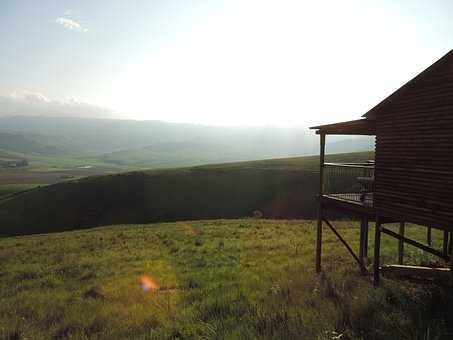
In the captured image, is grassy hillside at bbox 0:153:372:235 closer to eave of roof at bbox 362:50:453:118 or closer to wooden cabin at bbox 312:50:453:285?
wooden cabin at bbox 312:50:453:285

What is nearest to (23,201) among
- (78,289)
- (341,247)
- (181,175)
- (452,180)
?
(181,175)

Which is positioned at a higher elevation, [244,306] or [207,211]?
[244,306]

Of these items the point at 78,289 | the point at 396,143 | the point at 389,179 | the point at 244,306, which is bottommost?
the point at 78,289

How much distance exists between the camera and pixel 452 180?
9.46 m

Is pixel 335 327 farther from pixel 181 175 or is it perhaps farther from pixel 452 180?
pixel 181 175

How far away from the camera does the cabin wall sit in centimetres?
967

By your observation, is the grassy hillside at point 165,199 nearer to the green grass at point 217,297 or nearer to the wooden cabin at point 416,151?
the green grass at point 217,297

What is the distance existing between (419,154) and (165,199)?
4393 centimetres

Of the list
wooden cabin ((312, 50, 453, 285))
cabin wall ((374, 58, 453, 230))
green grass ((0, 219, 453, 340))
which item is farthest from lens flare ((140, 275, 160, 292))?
cabin wall ((374, 58, 453, 230))

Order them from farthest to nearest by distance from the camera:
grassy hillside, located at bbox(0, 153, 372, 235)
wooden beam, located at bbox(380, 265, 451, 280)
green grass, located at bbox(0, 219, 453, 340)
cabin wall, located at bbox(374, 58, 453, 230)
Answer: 1. grassy hillside, located at bbox(0, 153, 372, 235)
2. wooden beam, located at bbox(380, 265, 451, 280)
3. cabin wall, located at bbox(374, 58, 453, 230)
4. green grass, located at bbox(0, 219, 453, 340)

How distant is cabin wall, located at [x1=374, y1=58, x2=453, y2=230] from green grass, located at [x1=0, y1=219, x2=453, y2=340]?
254 centimetres

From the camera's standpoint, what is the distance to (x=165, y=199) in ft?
168

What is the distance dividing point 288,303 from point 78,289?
839cm

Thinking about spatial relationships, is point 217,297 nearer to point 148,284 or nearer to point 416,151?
point 148,284
